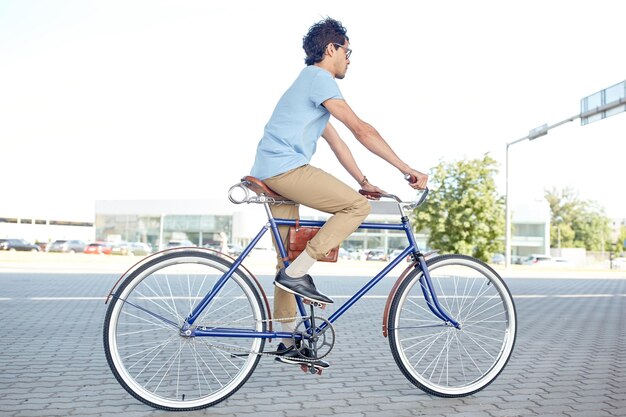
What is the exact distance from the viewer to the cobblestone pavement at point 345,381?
11.8 feet

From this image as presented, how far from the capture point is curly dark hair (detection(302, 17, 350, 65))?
151 inches

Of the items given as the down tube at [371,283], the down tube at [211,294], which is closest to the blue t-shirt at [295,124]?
the down tube at [211,294]

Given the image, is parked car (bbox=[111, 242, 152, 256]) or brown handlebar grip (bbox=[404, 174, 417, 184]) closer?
brown handlebar grip (bbox=[404, 174, 417, 184])

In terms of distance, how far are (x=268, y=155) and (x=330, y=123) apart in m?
0.67

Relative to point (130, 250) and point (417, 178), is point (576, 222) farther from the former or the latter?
point (417, 178)

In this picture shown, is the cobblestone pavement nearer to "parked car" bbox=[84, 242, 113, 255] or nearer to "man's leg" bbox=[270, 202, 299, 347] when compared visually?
"man's leg" bbox=[270, 202, 299, 347]

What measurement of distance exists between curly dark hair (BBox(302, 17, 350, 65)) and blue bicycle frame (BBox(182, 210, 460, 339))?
3.19ft

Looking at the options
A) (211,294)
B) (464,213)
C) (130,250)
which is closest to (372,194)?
(211,294)

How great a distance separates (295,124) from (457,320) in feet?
5.19

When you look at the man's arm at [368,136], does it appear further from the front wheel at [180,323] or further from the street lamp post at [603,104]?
the street lamp post at [603,104]

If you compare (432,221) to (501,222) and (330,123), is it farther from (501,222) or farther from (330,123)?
(330,123)

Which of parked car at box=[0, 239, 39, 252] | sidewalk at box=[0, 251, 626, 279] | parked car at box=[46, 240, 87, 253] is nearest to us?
sidewalk at box=[0, 251, 626, 279]

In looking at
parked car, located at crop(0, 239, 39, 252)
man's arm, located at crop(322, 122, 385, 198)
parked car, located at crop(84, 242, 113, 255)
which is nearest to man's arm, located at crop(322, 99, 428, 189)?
man's arm, located at crop(322, 122, 385, 198)

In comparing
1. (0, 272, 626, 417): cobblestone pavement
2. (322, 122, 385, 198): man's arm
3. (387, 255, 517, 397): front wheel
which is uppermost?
(322, 122, 385, 198): man's arm
